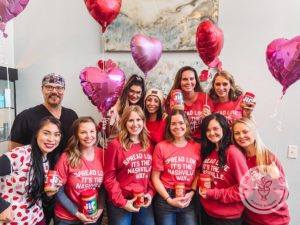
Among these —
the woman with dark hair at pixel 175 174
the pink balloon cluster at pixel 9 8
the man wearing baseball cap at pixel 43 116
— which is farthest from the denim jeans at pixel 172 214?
the pink balloon cluster at pixel 9 8

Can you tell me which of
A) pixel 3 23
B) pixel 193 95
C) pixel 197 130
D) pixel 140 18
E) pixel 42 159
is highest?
pixel 140 18

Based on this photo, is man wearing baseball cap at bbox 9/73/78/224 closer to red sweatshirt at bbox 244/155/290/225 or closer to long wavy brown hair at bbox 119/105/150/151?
long wavy brown hair at bbox 119/105/150/151

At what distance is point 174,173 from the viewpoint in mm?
1797

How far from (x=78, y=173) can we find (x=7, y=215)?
1.38 ft

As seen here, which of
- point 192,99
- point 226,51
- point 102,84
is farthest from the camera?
point 226,51

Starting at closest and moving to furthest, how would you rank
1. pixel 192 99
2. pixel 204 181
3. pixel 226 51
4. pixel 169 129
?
pixel 204 181
pixel 169 129
pixel 192 99
pixel 226 51

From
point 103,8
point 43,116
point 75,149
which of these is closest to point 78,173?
point 75,149

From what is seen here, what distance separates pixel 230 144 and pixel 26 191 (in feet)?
3.99

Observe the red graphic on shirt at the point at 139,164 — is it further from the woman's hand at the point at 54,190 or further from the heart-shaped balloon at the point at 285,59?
the heart-shaped balloon at the point at 285,59

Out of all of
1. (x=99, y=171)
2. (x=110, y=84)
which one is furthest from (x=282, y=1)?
(x=99, y=171)

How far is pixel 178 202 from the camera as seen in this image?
5.71 ft

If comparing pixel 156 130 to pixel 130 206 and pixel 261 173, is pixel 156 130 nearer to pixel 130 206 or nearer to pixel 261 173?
pixel 130 206

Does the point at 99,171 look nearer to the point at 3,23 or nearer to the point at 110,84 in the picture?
the point at 110,84

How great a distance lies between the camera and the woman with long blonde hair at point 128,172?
179cm
